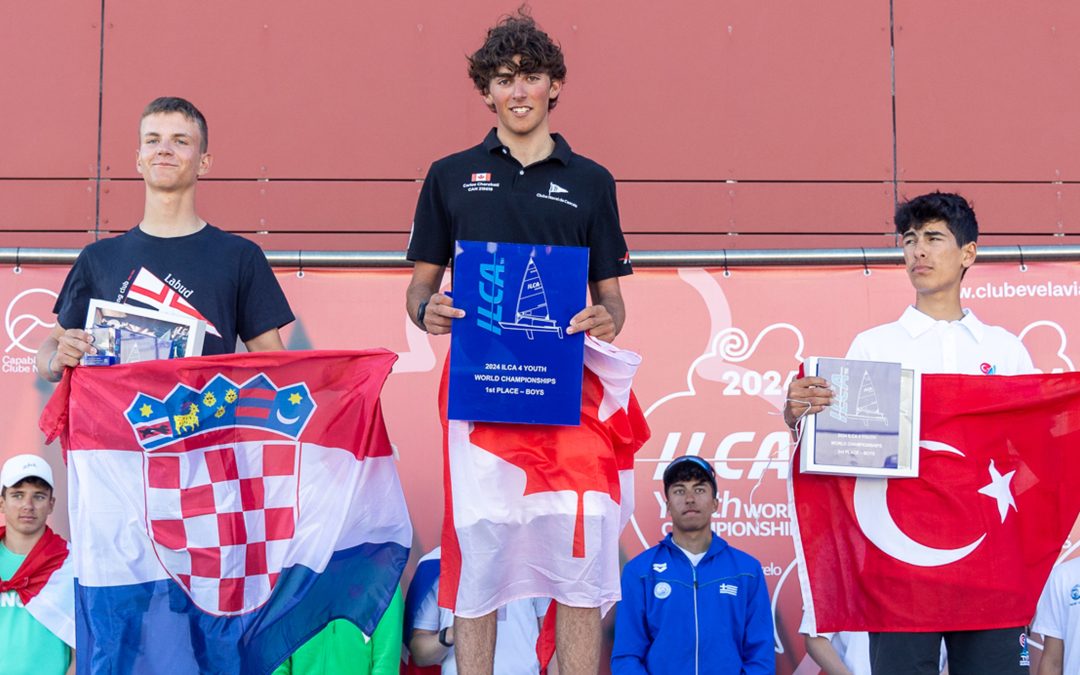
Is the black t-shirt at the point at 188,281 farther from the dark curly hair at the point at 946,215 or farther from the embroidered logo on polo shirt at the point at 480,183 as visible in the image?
the dark curly hair at the point at 946,215

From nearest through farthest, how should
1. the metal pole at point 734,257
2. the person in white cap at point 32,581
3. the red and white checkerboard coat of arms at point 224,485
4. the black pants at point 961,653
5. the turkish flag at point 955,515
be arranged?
the black pants at point 961,653
the turkish flag at point 955,515
the red and white checkerboard coat of arms at point 224,485
the person in white cap at point 32,581
the metal pole at point 734,257

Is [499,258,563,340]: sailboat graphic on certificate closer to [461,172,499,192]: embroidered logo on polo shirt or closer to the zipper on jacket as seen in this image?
[461,172,499,192]: embroidered logo on polo shirt

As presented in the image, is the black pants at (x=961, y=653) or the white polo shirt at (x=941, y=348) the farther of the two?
the white polo shirt at (x=941, y=348)

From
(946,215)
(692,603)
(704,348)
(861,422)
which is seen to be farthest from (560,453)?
(704,348)

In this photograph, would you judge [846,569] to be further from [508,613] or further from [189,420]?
[189,420]

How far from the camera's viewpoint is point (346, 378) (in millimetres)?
4598

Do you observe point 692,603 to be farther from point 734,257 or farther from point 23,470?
point 23,470

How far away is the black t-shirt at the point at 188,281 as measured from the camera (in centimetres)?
442

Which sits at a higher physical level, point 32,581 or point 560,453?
point 560,453

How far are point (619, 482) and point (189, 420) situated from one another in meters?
1.44

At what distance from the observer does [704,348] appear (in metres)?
5.86

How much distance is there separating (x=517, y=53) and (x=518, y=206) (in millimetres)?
472

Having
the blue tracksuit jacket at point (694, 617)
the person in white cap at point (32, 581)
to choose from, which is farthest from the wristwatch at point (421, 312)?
the person in white cap at point (32, 581)

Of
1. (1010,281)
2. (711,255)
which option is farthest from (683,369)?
(1010,281)
